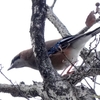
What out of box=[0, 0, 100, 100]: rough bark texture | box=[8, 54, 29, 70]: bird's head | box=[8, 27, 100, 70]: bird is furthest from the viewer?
box=[8, 54, 29, 70]: bird's head

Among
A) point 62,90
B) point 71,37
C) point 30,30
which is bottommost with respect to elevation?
point 62,90

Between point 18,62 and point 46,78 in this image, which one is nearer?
point 46,78

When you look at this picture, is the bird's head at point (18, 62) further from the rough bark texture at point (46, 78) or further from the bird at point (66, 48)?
the rough bark texture at point (46, 78)

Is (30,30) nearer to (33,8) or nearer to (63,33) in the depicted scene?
(33,8)

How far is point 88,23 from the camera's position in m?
2.57

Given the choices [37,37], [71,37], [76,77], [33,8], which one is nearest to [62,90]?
[76,77]

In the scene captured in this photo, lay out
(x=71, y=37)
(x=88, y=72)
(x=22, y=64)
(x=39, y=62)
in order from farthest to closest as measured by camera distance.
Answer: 1. (x=22, y=64)
2. (x=71, y=37)
3. (x=88, y=72)
4. (x=39, y=62)

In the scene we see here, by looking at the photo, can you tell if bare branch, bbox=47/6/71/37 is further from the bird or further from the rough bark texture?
the rough bark texture

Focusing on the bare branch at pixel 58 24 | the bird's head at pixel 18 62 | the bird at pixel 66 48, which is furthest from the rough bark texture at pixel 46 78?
the bird's head at pixel 18 62

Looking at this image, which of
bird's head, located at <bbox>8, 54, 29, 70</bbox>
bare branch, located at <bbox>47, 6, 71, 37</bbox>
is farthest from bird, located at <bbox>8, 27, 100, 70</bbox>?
bird's head, located at <bbox>8, 54, 29, 70</bbox>

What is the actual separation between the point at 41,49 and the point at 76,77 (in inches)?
24.9

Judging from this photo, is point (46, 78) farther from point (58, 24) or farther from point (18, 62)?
point (18, 62)

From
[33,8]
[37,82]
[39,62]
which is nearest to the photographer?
[33,8]

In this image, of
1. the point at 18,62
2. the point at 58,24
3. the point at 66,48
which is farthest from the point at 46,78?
the point at 18,62
